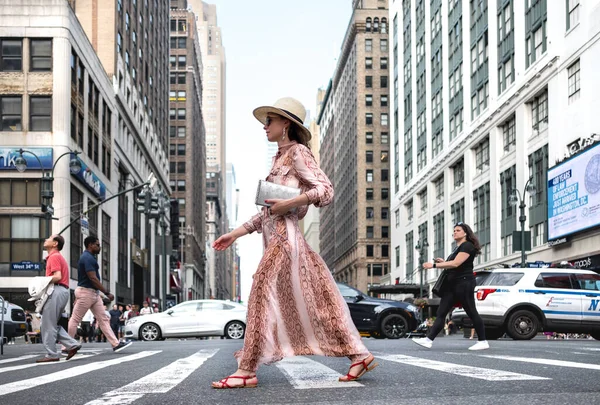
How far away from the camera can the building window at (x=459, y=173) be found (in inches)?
2045

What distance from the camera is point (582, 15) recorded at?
33.0 meters

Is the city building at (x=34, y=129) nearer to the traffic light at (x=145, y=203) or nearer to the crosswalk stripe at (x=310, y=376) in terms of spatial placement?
the traffic light at (x=145, y=203)

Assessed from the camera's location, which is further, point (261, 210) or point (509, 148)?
point (509, 148)

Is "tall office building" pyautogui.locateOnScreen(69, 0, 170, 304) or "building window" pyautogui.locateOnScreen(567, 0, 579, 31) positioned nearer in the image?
"building window" pyautogui.locateOnScreen(567, 0, 579, 31)

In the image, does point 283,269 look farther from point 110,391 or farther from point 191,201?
point 191,201

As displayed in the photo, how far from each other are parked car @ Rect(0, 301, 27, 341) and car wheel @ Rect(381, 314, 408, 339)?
9.36 meters

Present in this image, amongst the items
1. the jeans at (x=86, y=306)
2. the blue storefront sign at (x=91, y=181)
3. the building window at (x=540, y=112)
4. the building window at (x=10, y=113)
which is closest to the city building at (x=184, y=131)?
the blue storefront sign at (x=91, y=181)

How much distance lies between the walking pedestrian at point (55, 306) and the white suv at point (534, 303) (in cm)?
1009

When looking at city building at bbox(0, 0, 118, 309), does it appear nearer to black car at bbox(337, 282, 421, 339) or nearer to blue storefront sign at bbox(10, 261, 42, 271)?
blue storefront sign at bbox(10, 261, 42, 271)

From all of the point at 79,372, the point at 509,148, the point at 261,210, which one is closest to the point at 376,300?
the point at 79,372

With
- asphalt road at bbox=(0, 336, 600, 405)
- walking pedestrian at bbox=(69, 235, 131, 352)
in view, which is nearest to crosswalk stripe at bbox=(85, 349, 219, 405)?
asphalt road at bbox=(0, 336, 600, 405)

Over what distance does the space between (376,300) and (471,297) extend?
1050 cm

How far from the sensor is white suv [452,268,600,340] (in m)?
18.3

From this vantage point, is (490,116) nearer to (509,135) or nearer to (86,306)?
(509,135)
